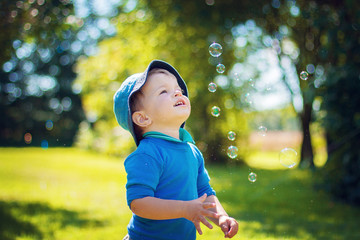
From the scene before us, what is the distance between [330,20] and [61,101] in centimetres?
2979

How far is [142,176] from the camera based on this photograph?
1598 mm

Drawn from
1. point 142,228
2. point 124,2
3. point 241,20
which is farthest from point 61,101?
point 142,228

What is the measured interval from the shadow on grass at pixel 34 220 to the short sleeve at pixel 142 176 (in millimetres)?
2659

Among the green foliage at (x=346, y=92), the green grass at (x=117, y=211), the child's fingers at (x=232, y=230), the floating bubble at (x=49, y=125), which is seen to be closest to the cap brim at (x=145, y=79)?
the child's fingers at (x=232, y=230)

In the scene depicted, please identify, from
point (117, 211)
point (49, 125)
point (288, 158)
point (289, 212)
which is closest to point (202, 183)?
point (288, 158)

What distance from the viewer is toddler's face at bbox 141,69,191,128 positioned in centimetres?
180

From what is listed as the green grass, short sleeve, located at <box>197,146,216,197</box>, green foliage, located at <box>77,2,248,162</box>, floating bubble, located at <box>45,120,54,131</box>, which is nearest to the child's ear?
short sleeve, located at <box>197,146,216,197</box>

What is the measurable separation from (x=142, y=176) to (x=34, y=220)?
140 inches

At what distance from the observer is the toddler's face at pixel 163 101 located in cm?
180

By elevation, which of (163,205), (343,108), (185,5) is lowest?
(343,108)

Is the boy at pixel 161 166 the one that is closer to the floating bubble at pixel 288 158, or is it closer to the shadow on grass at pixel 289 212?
the floating bubble at pixel 288 158

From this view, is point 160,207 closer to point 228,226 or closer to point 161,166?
point 161,166

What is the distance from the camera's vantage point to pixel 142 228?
1.74 meters

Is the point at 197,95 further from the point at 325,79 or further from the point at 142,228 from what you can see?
the point at 142,228
